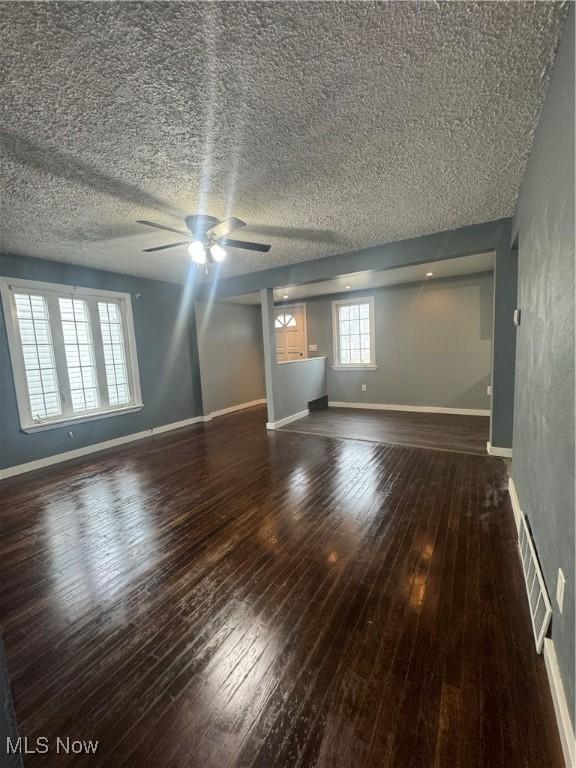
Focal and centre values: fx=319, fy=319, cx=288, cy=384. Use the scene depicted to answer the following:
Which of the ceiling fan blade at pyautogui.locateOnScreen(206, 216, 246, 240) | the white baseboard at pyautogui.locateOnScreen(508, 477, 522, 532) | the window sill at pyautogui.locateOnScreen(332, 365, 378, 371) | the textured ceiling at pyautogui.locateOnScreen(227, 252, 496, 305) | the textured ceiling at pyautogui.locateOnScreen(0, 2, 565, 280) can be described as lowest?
the white baseboard at pyautogui.locateOnScreen(508, 477, 522, 532)

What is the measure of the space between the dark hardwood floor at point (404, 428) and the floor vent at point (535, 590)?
2123mm

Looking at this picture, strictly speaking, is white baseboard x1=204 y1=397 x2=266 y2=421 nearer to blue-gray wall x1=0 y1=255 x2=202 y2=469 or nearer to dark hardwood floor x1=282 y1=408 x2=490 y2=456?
blue-gray wall x1=0 y1=255 x2=202 y2=469

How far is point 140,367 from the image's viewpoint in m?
5.30

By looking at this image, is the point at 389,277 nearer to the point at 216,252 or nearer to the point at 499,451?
the point at 499,451

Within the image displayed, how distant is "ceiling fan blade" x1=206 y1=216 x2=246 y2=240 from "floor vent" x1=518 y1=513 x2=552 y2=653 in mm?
3062

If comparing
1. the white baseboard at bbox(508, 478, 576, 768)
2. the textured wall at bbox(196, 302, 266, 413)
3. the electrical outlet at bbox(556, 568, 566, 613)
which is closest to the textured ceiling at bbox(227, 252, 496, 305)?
the textured wall at bbox(196, 302, 266, 413)

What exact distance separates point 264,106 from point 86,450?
4.70 metres

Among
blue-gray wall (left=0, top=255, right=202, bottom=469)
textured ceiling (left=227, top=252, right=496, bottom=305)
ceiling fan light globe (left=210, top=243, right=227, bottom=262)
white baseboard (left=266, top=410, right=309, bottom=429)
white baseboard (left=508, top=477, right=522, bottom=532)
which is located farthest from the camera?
white baseboard (left=266, top=410, right=309, bottom=429)

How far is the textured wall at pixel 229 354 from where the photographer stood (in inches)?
255

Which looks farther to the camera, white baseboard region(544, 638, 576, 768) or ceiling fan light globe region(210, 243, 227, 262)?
ceiling fan light globe region(210, 243, 227, 262)

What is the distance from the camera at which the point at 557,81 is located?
1.43 meters

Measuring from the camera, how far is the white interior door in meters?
7.48

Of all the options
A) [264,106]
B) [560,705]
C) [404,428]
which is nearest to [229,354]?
[404,428]

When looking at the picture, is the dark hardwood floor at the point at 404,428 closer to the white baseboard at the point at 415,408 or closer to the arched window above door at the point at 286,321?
the white baseboard at the point at 415,408
